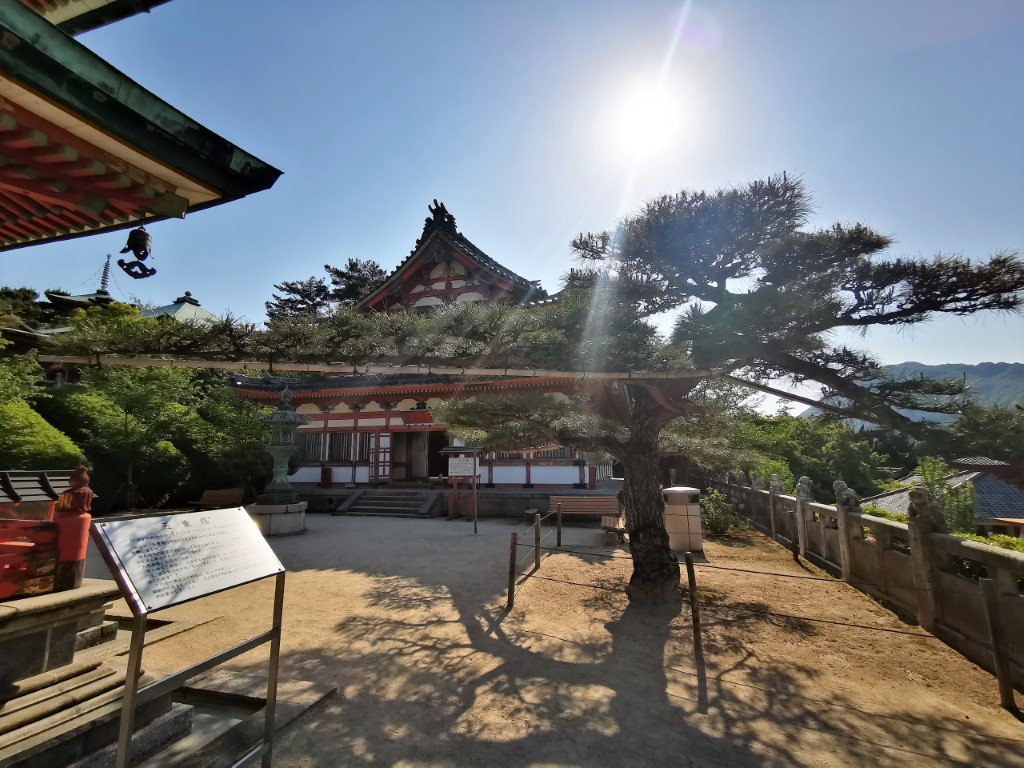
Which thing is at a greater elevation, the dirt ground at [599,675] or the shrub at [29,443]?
the shrub at [29,443]

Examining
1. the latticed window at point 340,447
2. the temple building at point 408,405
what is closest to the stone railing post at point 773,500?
the temple building at point 408,405

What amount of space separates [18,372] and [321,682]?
12.2 metres

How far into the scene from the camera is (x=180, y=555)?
2.40m

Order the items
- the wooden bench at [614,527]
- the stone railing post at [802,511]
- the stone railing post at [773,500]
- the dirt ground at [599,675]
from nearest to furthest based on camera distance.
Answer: the dirt ground at [599,675] → the stone railing post at [802,511] → the wooden bench at [614,527] → the stone railing post at [773,500]

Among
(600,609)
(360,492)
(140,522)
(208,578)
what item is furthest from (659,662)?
(360,492)

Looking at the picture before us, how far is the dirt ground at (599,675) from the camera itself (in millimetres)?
3105

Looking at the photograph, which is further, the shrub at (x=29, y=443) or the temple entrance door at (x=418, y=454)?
the temple entrance door at (x=418, y=454)

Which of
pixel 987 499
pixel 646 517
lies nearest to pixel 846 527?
pixel 646 517

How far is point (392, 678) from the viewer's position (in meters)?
4.14

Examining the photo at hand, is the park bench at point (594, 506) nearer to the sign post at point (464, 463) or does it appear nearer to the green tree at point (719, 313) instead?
the sign post at point (464, 463)

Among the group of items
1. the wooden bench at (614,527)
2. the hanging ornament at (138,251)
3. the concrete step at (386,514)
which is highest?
the hanging ornament at (138,251)

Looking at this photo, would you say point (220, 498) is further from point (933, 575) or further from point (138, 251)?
point (933, 575)

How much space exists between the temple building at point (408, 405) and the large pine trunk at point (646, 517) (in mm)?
8268

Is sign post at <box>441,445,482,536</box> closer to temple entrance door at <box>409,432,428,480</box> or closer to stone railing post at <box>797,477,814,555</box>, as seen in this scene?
temple entrance door at <box>409,432,428,480</box>
